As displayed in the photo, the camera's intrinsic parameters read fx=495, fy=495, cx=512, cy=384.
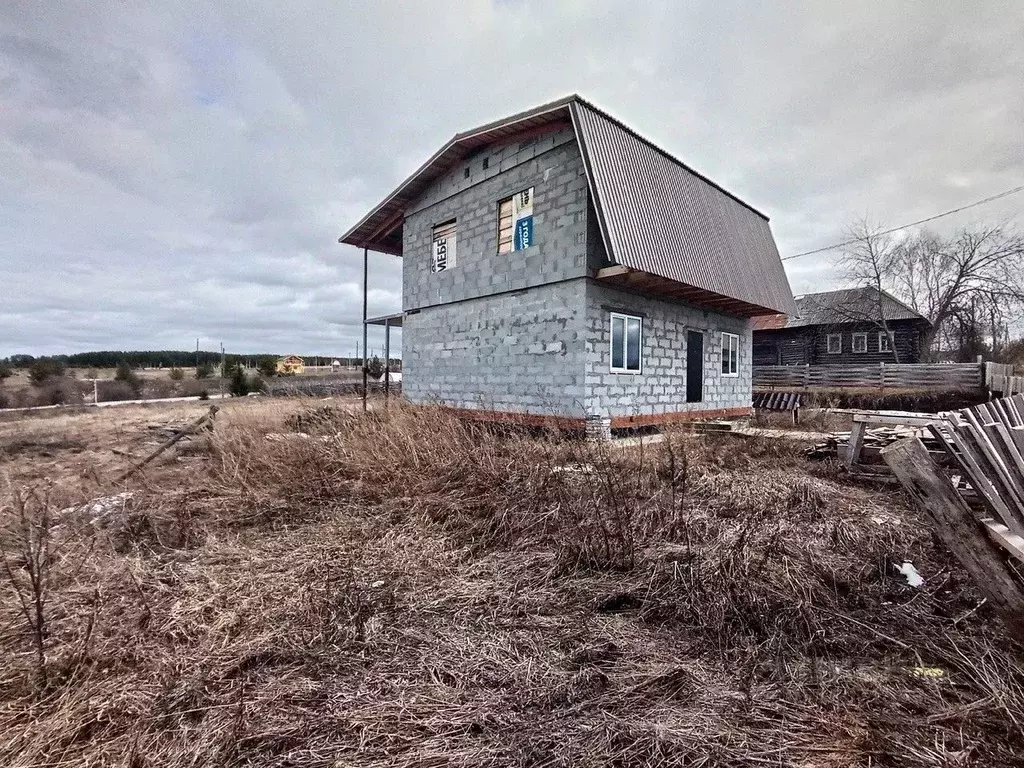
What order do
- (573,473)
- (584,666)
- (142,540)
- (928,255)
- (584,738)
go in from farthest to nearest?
(928,255) < (573,473) < (142,540) < (584,666) < (584,738)

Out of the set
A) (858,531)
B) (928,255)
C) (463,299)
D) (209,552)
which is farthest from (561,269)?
(928,255)

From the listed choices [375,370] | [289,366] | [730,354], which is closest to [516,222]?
[730,354]

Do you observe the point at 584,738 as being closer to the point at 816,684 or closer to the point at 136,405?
the point at 816,684

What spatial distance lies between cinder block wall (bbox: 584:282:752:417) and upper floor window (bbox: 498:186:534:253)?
2.06 meters

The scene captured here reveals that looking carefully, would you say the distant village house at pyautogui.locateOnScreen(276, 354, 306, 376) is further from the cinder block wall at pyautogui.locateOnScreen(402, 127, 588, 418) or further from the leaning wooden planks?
the leaning wooden planks

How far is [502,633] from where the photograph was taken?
2809mm

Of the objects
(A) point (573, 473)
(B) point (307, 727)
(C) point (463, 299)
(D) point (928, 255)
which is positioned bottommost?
(B) point (307, 727)

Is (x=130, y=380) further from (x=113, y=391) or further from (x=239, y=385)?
(x=239, y=385)

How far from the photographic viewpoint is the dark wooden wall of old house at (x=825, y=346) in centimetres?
2671

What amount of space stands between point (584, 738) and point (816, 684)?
1.17 m

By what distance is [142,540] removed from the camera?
4215 mm

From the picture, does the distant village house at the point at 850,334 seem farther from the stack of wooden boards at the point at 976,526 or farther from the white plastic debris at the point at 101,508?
the white plastic debris at the point at 101,508

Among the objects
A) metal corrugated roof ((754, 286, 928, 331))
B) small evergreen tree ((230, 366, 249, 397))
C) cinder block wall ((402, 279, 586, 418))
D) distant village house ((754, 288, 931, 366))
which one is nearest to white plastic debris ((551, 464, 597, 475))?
cinder block wall ((402, 279, 586, 418))

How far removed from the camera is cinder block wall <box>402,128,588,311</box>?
32.1 ft
